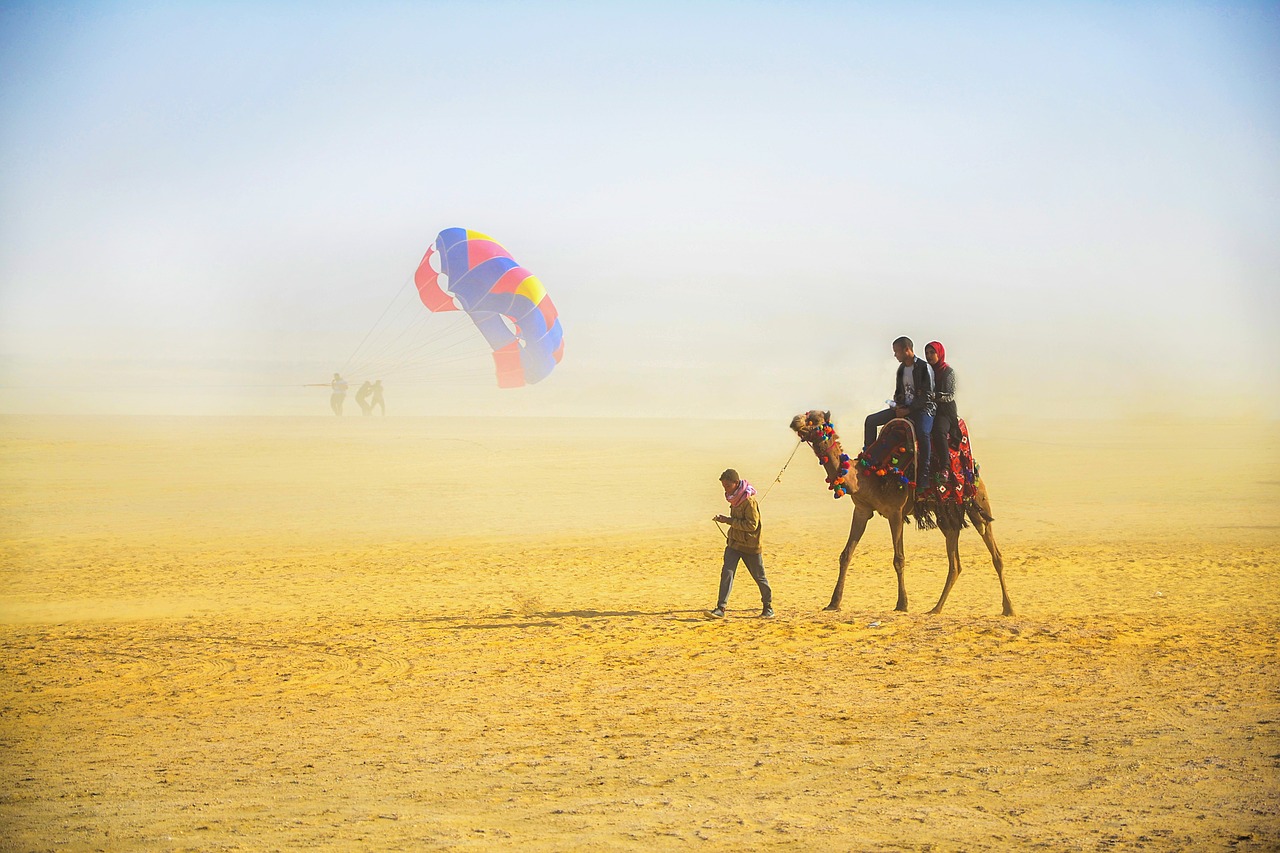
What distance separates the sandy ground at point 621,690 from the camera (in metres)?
6.88

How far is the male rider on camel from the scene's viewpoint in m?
12.9

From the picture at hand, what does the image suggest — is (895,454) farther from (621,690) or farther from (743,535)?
(621,690)

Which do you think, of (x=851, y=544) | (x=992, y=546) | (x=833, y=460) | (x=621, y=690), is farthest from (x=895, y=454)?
(x=621, y=690)

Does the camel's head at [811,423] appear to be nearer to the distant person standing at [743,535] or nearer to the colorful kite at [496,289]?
the distant person standing at [743,535]

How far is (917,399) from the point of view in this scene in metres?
13.0

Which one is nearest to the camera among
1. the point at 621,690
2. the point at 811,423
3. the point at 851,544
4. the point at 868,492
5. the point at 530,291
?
the point at 621,690

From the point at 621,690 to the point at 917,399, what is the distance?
5.09 meters

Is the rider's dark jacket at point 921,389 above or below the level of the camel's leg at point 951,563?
above

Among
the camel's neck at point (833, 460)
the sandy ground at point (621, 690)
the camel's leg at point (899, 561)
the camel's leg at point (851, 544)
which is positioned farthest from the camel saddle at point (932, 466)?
the sandy ground at point (621, 690)

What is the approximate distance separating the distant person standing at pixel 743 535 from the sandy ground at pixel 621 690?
482 mm

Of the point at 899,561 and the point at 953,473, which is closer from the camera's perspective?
the point at 953,473

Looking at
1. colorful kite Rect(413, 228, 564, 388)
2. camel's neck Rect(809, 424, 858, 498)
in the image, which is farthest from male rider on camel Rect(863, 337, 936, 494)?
colorful kite Rect(413, 228, 564, 388)

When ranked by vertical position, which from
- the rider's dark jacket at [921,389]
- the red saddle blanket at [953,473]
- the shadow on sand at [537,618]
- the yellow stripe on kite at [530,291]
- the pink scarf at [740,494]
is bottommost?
the shadow on sand at [537,618]

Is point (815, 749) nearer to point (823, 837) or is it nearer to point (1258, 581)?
point (823, 837)
